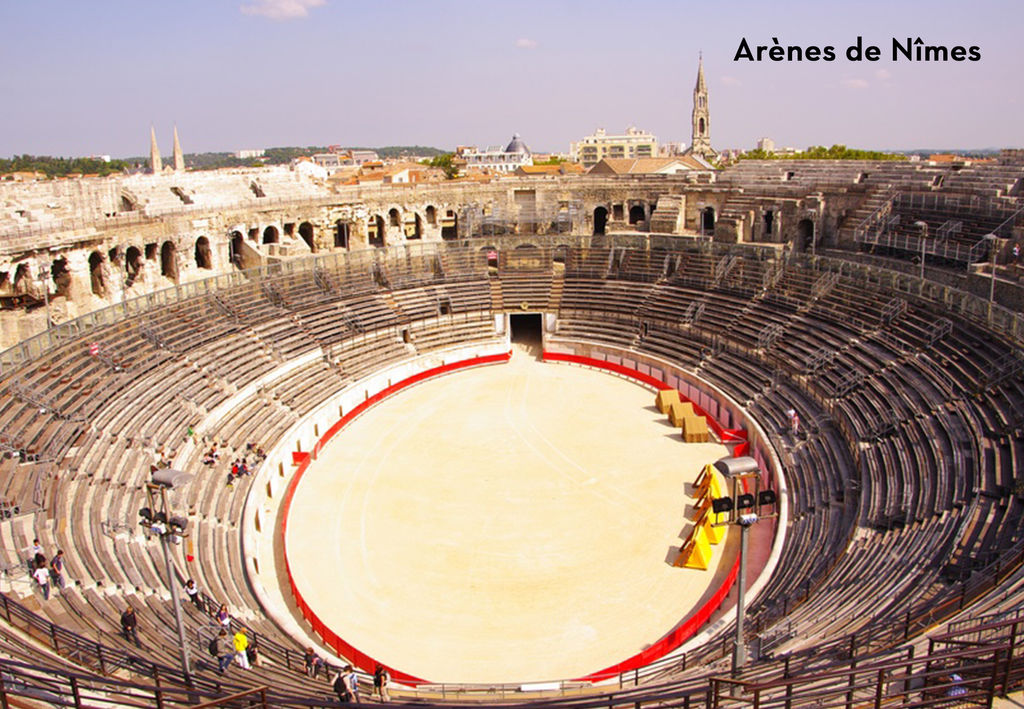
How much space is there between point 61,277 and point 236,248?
37.5ft

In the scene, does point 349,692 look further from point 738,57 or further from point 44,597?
point 738,57

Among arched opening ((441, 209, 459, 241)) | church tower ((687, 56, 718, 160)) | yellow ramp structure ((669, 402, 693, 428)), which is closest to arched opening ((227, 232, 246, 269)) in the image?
arched opening ((441, 209, 459, 241))

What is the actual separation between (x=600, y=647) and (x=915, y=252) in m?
27.5

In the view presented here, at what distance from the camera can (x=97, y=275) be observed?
3538 cm

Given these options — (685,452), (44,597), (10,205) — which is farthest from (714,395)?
(10,205)

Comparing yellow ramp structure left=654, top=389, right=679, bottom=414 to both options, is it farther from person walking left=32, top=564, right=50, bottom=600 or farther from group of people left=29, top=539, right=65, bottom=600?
person walking left=32, top=564, right=50, bottom=600

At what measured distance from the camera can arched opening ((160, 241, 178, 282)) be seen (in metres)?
38.9

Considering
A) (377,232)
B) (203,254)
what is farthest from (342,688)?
(377,232)

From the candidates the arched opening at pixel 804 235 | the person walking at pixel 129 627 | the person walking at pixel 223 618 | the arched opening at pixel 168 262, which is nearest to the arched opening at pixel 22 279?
the arched opening at pixel 168 262

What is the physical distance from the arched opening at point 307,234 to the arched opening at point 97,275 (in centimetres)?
1354

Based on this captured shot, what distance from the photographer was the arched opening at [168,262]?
38938mm

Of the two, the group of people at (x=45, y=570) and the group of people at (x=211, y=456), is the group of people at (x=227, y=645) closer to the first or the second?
the group of people at (x=45, y=570)

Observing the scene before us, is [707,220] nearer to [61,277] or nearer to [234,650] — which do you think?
[61,277]

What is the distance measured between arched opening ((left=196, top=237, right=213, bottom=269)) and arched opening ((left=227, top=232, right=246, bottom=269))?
1859 mm
